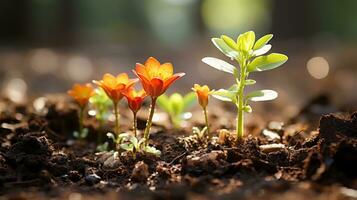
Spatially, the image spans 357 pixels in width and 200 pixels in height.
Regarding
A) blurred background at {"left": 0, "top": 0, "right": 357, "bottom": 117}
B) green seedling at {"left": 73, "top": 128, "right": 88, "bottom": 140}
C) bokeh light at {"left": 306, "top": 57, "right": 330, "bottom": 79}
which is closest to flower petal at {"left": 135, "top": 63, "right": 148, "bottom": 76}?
green seedling at {"left": 73, "top": 128, "right": 88, "bottom": 140}

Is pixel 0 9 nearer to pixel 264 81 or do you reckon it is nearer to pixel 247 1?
pixel 264 81

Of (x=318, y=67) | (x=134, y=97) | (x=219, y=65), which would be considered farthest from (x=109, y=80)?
(x=318, y=67)

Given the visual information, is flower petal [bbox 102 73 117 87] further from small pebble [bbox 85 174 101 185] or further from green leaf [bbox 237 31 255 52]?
green leaf [bbox 237 31 255 52]

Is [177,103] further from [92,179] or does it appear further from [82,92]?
[92,179]

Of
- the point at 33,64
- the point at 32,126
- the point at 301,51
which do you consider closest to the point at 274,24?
the point at 301,51

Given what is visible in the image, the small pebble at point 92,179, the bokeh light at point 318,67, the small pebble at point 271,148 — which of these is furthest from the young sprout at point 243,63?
the bokeh light at point 318,67

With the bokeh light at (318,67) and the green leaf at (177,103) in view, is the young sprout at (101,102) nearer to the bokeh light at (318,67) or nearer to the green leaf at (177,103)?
the green leaf at (177,103)
